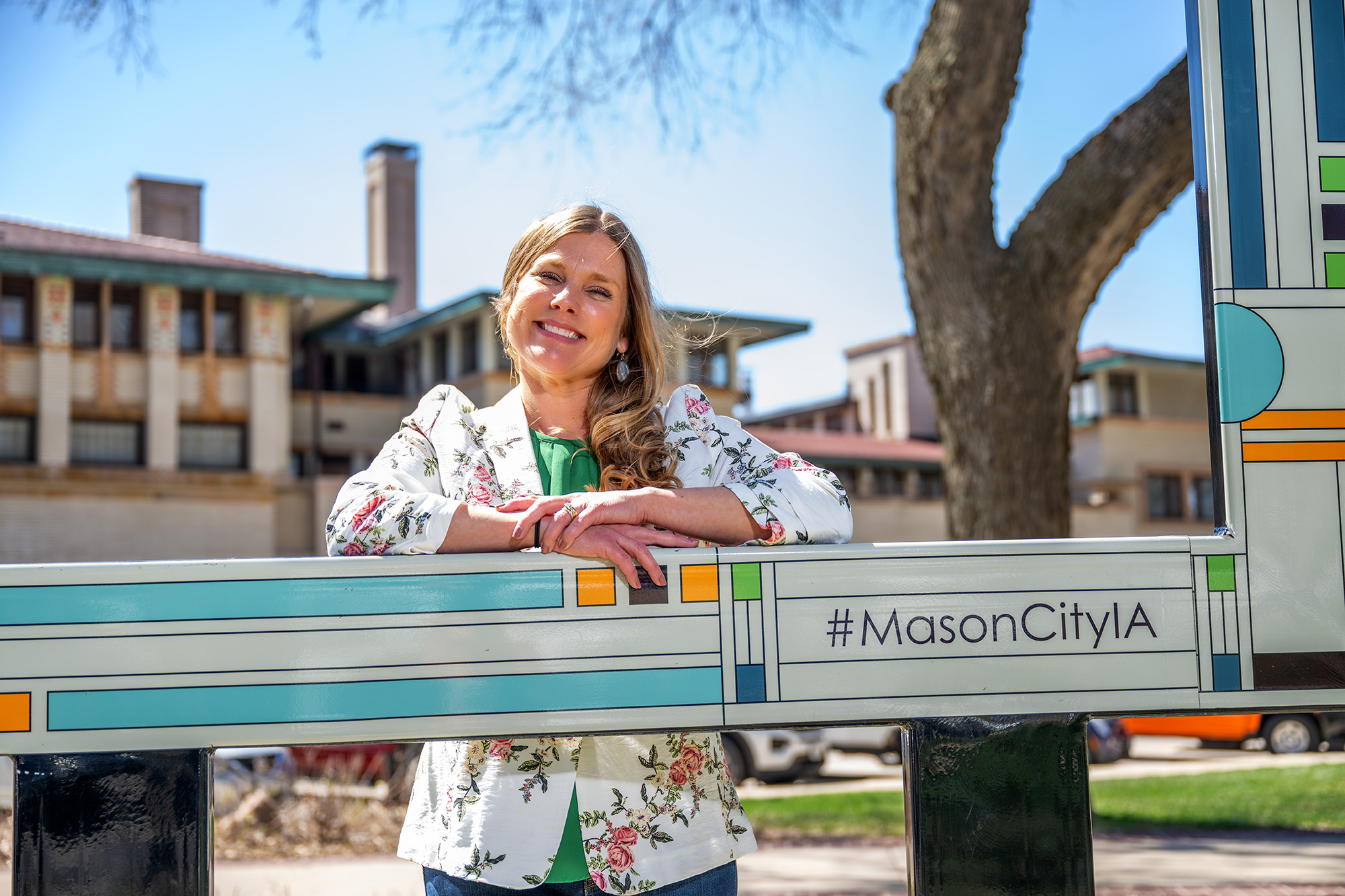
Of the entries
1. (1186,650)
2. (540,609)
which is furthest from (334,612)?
(1186,650)

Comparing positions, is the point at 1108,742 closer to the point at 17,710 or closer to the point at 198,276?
the point at 198,276

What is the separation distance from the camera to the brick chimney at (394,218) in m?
30.3

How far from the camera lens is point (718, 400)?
2783 centimetres

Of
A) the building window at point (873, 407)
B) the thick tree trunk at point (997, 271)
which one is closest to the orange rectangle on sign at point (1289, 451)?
the thick tree trunk at point (997, 271)

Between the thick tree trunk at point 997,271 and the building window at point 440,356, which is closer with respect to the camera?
the thick tree trunk at point 997,271

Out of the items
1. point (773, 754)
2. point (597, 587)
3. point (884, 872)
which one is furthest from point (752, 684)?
point (773, 754)

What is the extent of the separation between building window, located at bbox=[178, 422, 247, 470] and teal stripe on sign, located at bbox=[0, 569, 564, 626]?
24247mm

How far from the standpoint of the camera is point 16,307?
2400 cm

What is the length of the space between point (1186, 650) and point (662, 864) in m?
0.86

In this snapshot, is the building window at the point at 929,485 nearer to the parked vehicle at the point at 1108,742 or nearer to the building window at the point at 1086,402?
the building window at the point at 1086,402

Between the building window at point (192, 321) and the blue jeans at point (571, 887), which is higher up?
the building window at point (192, 321)

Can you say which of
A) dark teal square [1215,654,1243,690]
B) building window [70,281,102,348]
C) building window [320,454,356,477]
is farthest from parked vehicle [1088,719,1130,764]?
building window [70,281,102,348]

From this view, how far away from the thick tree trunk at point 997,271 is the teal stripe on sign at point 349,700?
5139 mm

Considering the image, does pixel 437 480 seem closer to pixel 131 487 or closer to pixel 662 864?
pixel 662 864
